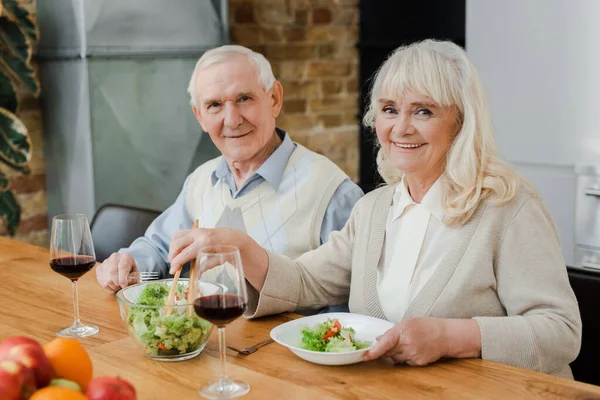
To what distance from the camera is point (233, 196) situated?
2.21 meters

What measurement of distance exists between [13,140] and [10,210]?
31 centimetres

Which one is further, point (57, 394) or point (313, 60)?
point (313, 60)

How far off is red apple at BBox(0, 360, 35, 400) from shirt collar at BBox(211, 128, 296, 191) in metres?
1.23

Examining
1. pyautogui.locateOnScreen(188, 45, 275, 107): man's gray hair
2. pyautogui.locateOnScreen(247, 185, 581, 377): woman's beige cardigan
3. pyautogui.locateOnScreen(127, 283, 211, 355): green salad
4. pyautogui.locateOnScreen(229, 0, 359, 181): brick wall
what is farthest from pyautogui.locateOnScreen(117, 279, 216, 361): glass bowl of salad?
pyautogui.locateOnScreen(229, 0, 359, 181): brick wall

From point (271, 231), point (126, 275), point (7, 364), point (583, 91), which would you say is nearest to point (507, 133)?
point (583, 91)

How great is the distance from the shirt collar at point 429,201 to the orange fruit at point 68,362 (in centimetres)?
86

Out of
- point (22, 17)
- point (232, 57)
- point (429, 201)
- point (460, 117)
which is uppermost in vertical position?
point (22, 17)

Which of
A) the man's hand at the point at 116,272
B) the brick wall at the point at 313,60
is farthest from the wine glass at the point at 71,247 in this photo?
the brick wall at the point at 313,60

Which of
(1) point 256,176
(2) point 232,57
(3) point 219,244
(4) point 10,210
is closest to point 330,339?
(3) point 219,244

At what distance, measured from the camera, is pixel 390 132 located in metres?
1.75

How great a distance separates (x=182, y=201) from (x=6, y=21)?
3.92 feet

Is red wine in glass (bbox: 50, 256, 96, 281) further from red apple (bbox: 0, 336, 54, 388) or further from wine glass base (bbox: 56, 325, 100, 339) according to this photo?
red apple (bbox: 0, 336, 54, 388)

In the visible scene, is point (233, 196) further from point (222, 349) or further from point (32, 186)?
point (32, 186)

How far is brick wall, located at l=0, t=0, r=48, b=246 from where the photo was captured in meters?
3.24
